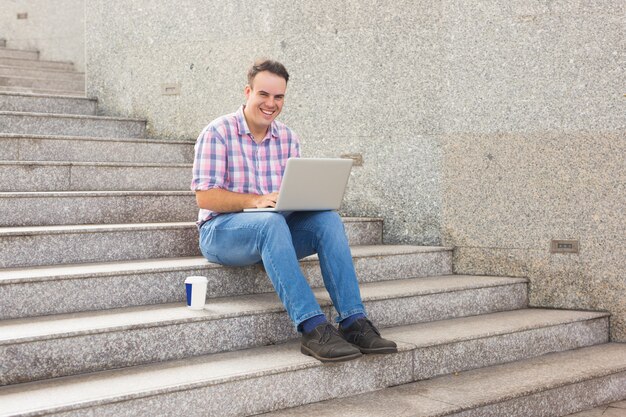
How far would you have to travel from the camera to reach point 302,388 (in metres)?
2.86

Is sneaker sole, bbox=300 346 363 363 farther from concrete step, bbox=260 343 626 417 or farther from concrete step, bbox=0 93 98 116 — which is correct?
concrete step, bbox=0 93 98 116

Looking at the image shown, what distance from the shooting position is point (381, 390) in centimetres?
308

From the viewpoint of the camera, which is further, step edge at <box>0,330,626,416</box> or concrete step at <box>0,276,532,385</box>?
concrete step at <box>0,276,532,385</box>

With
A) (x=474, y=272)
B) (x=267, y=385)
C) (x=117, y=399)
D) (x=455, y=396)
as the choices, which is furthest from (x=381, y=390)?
(x=474, y=272)

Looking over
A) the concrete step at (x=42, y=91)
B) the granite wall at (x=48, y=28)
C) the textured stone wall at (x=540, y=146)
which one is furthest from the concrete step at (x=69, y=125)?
the textured stone wall at (x=540, y=146)

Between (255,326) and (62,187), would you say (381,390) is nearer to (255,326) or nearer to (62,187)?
(255,326)

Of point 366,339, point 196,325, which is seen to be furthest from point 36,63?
point 366,339

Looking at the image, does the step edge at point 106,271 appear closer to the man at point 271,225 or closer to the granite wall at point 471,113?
the man at point 271,225

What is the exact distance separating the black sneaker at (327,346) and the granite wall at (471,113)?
1.65 m

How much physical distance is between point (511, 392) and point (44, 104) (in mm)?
3571

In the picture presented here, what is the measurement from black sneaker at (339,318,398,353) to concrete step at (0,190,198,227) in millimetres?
1408

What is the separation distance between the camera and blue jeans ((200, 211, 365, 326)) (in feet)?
9.73

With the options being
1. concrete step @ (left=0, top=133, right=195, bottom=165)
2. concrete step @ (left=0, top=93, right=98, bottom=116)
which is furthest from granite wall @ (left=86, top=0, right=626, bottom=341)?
concrete step @ (left=0, top=93, right=98, bottom=116)

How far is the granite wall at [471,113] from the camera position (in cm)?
405
